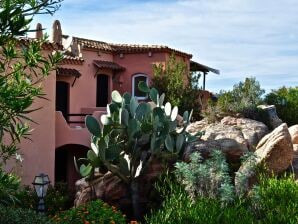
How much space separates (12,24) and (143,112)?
982 centimetres

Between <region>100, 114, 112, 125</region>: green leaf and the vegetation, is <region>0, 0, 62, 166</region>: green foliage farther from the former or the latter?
<region>100, 114, 112, 125</region>: green leaf

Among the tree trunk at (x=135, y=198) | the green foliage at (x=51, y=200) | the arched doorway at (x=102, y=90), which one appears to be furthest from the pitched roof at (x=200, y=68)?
the tree trunk at (x=135, y=198)

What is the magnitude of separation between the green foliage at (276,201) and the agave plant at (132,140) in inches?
171

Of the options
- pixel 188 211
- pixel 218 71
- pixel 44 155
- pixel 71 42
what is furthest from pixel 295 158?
pixel 218 71

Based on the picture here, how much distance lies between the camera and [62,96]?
26.2 meters

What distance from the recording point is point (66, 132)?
67.8ft

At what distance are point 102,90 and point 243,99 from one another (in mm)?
9833

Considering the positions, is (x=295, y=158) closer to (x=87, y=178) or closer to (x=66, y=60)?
(x=87, y=178)

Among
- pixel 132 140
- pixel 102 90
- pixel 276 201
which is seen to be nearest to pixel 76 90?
pixel 102 90

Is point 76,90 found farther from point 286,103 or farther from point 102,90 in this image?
point 286,103

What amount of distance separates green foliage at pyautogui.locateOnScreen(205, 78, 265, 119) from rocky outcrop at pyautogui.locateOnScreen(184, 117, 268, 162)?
67.2 inches

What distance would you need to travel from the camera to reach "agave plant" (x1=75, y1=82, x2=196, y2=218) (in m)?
14.6

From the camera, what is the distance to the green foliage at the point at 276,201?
9305 mm

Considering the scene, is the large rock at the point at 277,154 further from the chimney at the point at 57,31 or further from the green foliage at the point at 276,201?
the chimney at the point at 57,31
